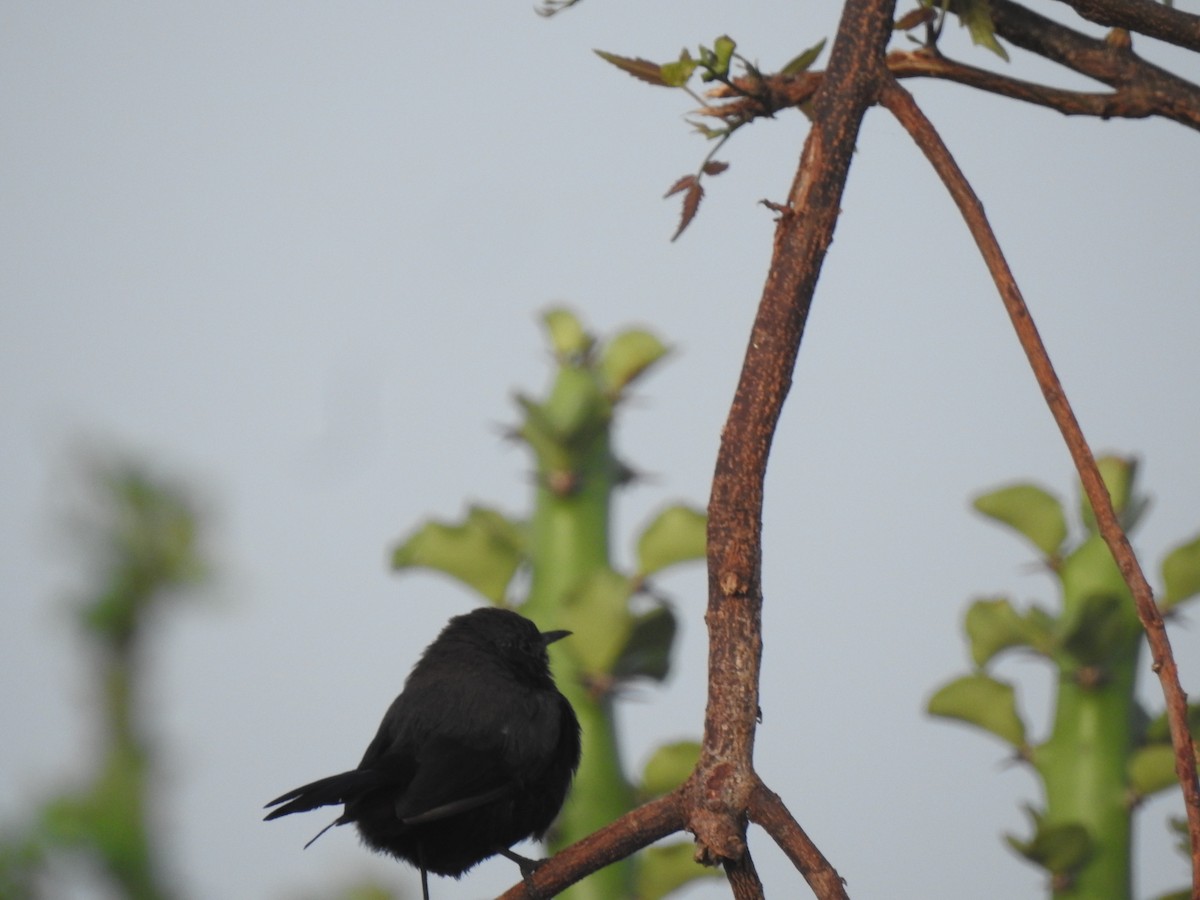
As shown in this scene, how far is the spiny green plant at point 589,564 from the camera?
4.58m

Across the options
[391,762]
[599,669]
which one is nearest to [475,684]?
[391,762]

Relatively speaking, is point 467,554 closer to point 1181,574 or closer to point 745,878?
point 1181,574

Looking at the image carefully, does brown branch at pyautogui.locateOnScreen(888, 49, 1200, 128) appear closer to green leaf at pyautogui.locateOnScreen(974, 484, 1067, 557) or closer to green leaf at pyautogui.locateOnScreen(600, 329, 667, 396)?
green leaf at pyautogui.locateOnScreen(974, 484, 1067, 557)

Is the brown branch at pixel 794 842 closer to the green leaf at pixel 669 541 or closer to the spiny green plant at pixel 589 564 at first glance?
the spiny green plant at pixel 589 564

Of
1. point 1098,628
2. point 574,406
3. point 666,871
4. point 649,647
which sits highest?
point 574,406

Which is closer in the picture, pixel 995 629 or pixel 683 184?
pixel 683 184

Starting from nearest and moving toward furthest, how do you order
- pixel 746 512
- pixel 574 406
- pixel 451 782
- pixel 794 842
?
pixel 794 842 → pixel 746 512 → pixel 451 782 → pixel 574 406

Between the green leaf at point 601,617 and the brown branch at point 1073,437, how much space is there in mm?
2541

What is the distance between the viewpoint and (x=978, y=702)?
402 centimetres

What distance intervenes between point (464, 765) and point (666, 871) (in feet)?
3.61

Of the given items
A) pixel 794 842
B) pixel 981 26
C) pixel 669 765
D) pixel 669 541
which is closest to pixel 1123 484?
pixel 669 541

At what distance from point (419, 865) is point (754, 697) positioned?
7.07 feet

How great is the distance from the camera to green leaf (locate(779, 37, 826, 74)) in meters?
2.61

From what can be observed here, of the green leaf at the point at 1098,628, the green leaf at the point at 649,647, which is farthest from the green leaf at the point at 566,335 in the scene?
the green leaf at the point at 1098,628
